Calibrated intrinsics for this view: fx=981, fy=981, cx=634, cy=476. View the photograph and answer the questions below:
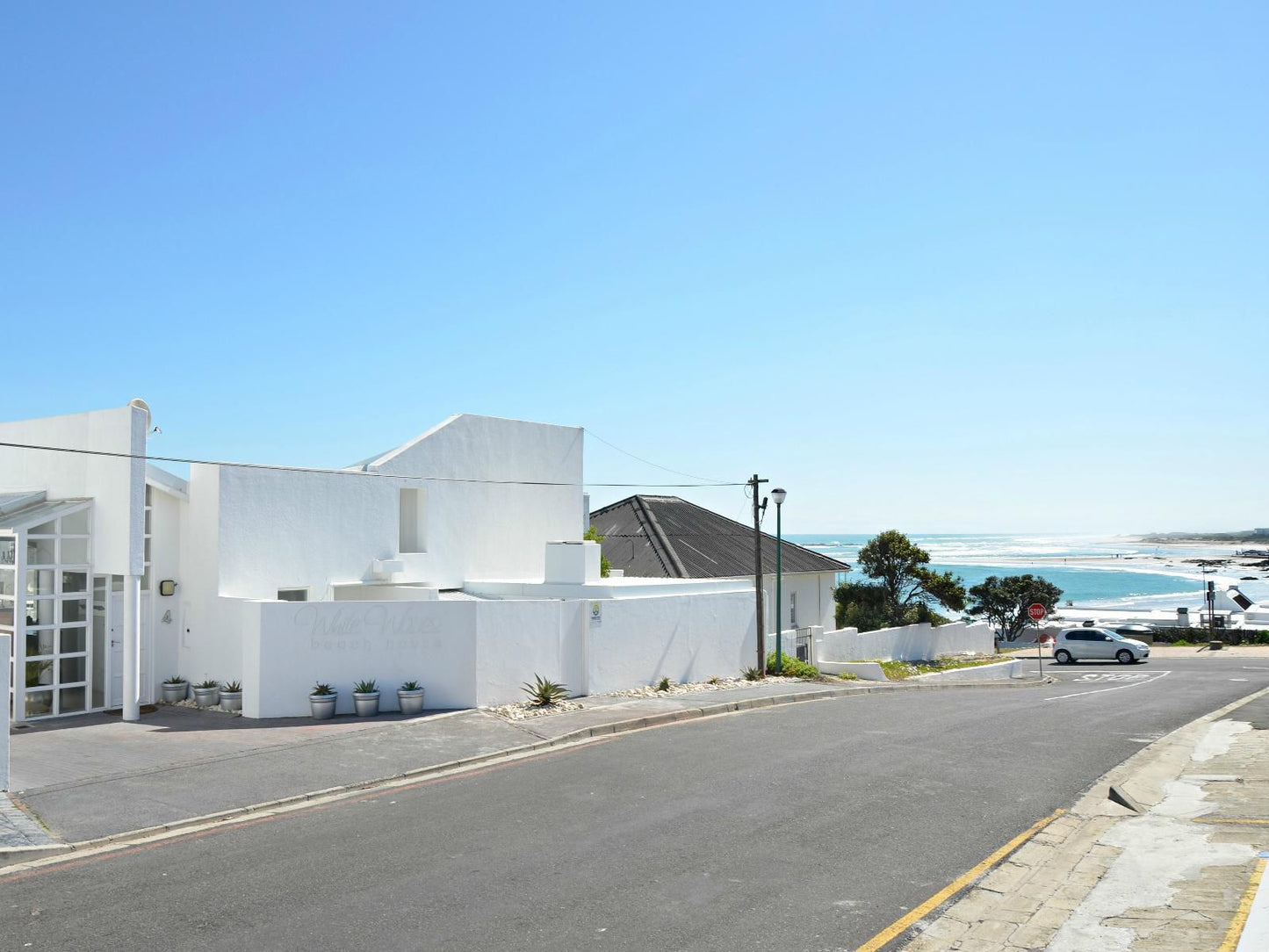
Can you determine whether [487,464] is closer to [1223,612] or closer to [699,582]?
[699,582]

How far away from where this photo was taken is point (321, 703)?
671 inches

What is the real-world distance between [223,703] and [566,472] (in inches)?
428

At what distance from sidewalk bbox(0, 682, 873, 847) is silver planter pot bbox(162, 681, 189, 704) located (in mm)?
484

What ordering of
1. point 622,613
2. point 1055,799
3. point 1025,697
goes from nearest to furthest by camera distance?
point 1055,799 → point 622,613 → point 1025,697

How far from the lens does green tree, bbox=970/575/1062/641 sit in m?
57.5

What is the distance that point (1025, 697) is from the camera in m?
23.8

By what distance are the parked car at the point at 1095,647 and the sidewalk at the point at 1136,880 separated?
3242cm

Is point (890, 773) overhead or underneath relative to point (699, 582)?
underneath

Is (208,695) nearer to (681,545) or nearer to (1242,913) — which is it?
(1242,913)

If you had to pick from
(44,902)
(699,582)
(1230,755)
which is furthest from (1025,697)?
(44,902)

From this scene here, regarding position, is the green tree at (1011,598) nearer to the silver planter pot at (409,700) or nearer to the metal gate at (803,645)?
the metal gate at (803,645)

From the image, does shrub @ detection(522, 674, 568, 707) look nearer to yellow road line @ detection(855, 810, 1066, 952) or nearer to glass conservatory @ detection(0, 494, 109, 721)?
glass conservatory @ detection(0, 494, 109, 721)

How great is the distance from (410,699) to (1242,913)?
13.4m

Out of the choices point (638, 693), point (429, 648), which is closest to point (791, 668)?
point (638, 693)
